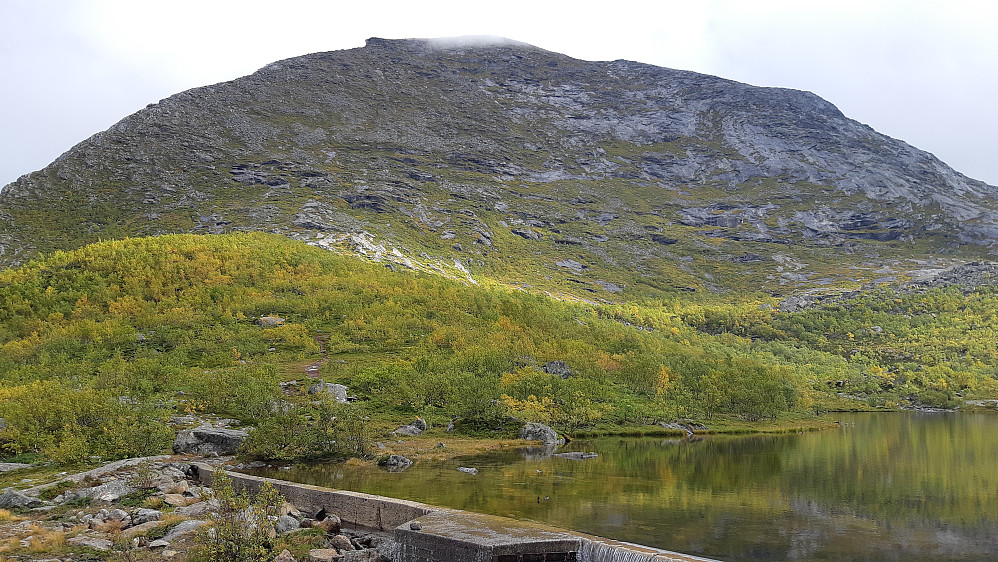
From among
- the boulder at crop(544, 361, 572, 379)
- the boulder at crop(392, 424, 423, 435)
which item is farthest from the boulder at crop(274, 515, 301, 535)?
the boulder at crop(544, 361, 572, 379)

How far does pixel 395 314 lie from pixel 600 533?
2622 inches

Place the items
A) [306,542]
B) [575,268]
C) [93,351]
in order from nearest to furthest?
1. [306,542]
2. [93,351]
3. [575,268]

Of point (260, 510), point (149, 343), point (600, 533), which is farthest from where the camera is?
point (149, 343)

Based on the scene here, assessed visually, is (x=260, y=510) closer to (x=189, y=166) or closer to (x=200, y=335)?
(x=200, y=335)

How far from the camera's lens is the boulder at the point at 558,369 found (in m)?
75.1

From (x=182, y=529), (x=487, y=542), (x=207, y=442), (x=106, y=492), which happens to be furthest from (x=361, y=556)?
(x=207, y=442)

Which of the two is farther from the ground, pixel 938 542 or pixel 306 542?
pixel 306 542

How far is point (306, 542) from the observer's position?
20.9 meters

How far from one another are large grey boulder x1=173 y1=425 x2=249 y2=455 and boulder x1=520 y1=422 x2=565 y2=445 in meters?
24.9

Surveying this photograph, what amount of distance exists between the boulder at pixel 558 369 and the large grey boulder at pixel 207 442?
4271 cm

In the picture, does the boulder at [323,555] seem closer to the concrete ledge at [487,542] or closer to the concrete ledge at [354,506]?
the concrete ledge at [487,542]

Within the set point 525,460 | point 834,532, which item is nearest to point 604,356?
point 525,460

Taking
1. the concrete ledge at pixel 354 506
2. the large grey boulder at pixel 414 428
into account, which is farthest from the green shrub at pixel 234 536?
the large grey boulder at pixel 414 428

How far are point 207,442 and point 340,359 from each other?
103ft
